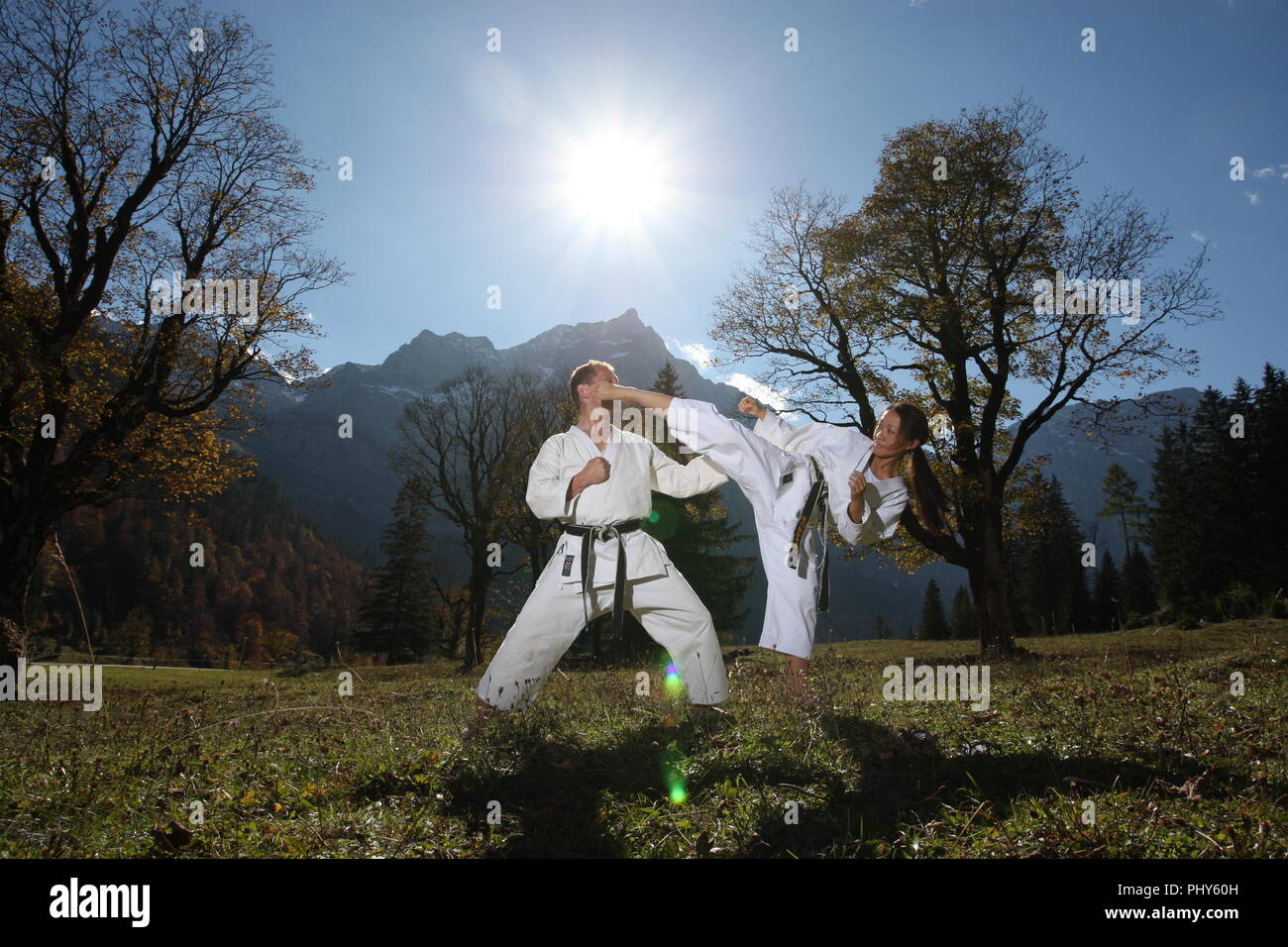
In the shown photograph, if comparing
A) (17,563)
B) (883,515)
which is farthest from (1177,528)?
(17,563)

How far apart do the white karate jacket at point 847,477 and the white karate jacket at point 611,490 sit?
80 centimetres

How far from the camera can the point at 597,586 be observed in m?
5.46

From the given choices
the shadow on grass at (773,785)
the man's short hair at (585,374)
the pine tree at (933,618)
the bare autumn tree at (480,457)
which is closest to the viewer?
the shadow on grass at (773,785)

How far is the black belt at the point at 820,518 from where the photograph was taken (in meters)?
5.48

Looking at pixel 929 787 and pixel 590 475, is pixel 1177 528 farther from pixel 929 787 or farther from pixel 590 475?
pixel 590 475

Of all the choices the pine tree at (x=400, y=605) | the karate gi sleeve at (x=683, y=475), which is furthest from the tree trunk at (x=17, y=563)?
the pine tree at (x=400, y=605)

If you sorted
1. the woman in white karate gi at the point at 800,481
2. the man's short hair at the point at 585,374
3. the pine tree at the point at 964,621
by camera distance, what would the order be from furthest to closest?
the pine tree at the point at 964,621
the man's short hair at the point at 585,374
the woman in white karate gi at the point at 800,481

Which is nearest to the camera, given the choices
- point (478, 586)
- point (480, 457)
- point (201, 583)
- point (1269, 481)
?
point (478, 586)

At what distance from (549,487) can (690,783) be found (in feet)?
8.79

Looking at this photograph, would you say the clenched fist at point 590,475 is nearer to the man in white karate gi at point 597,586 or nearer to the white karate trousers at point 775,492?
the man in white karate gi at point 597,586

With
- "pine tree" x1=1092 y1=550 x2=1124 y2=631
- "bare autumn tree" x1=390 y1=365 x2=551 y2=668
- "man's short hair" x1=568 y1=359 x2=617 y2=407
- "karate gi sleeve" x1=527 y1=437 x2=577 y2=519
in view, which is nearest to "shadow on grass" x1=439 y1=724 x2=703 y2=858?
"karate gi sleeve" x1=527 y1=437 x2=577 y2=519

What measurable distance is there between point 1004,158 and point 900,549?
10135 mm

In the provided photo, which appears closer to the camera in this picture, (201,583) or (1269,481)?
(1269,481)
